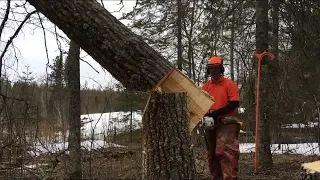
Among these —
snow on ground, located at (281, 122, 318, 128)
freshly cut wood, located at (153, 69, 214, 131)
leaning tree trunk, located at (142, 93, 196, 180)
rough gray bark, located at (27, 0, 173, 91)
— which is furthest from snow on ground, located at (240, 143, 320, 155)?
rough gray bark, located at (27, 0, 173, 91)

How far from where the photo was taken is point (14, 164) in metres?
6.82

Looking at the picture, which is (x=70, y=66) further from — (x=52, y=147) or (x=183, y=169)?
(x=183, y=169)

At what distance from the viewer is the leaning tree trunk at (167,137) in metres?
2.88

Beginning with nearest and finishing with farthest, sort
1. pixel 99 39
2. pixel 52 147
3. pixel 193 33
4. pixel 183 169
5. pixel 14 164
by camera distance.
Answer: pixel 99 39 → pixel 183 169 → pixel 14 164 → pixel 52 147 → pixel 193 33

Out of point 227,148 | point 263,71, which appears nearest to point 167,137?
point 227,148

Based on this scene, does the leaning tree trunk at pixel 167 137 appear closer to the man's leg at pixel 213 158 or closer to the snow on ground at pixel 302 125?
the man's leg at pixel 213 158

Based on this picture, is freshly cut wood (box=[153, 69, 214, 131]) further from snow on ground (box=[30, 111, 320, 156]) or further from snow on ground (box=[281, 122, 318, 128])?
snow on ground (box=[281, 122, 318, 128])

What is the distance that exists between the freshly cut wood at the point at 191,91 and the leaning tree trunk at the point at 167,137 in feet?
0.39

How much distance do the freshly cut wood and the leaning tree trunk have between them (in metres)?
0.12

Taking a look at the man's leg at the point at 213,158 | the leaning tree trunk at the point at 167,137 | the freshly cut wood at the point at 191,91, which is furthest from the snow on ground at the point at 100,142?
the leaning tree trunk at the point at 167,137

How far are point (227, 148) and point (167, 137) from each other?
2.93 m

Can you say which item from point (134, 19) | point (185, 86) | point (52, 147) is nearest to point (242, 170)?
point (52, 147)

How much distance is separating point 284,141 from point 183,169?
10477 mm

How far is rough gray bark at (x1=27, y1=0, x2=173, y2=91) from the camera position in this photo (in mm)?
2588
